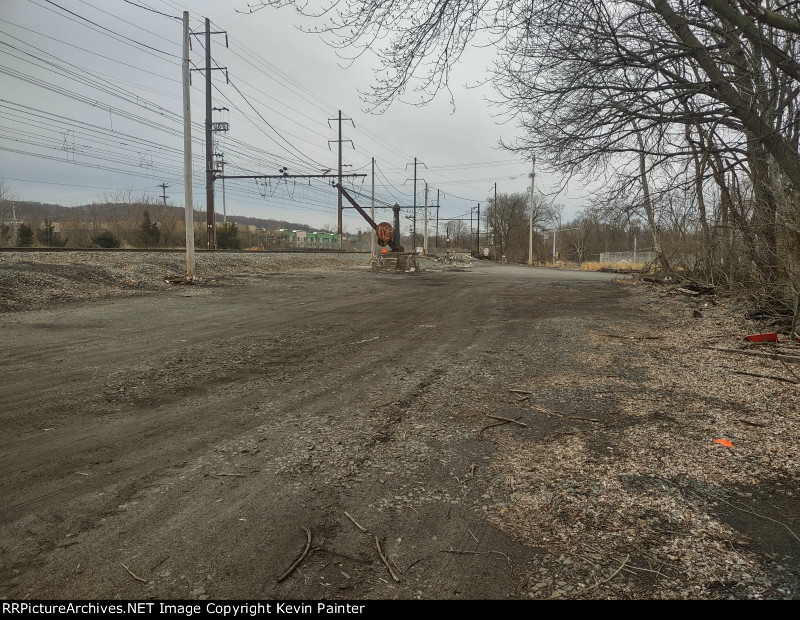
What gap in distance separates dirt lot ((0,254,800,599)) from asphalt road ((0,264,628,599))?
Answer: 16mm

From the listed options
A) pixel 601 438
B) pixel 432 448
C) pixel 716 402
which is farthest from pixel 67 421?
pixel 716 402

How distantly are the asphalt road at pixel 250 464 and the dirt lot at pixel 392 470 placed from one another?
16 mm

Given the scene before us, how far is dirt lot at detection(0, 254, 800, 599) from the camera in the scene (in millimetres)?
2289

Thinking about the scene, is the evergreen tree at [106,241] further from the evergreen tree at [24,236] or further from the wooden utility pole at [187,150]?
the wooden utility pole at [187,150]

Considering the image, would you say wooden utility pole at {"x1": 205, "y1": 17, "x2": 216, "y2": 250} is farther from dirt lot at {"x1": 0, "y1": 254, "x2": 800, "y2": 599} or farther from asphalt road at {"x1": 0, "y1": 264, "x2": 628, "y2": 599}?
dirt lot at {"x1": 0, "y1": 254, "x2": 800, "y2": 599}

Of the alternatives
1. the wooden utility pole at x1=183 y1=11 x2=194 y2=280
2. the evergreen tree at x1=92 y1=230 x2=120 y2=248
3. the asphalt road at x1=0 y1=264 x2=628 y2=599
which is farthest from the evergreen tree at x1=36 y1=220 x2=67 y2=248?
the asphalt road at x1=0 y1=264 x2=628 y2=599

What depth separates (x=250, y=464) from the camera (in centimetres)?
338

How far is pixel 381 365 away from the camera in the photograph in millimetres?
6320

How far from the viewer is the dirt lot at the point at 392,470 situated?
2289 millimetres

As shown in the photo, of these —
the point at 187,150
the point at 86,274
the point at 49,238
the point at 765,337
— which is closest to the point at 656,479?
the point at 765,337

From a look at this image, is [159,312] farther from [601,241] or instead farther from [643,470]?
[601,241]

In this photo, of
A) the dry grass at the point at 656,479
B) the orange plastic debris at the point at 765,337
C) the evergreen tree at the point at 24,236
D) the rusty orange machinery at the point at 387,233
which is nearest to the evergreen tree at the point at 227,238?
the evergreen tree at the point at 24,236

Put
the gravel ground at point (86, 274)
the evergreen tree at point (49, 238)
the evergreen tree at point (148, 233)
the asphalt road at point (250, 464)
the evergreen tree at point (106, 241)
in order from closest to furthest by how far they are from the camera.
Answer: the asphalt road at point (250, 464) → the gravel ground at point (86, 274) → the evergreen tree at point (106, 241) → the evergreen tree at point (49, 238) → the evergreen tree at point (148, 233)
